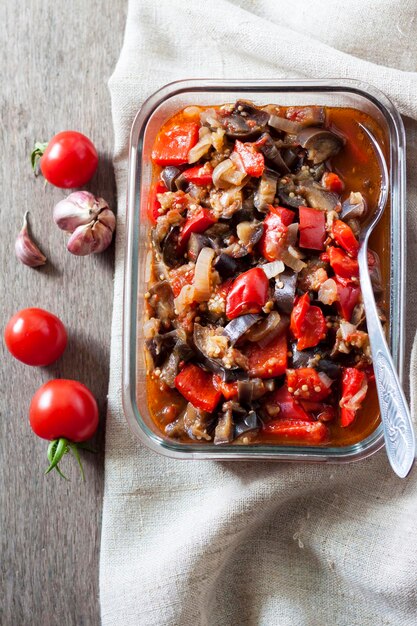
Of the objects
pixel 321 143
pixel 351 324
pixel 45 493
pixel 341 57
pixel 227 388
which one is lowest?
pixel 45 493

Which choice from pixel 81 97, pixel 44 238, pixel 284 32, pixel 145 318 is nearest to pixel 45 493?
pixel 145 318

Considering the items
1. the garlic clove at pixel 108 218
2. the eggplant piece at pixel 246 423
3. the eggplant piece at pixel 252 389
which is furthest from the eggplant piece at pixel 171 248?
the eggplant piece at pixel 246 423

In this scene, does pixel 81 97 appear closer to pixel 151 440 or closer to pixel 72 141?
pixel 72 141

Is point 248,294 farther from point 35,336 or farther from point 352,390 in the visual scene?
point 35,336

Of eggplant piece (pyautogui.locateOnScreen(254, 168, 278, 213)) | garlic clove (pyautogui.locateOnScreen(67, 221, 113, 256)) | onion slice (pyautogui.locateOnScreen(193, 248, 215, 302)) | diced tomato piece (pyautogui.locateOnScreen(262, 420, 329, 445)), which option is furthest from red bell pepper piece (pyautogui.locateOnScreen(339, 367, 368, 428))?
garlic clove (pyautogui.locateOnScreen(67, 221, 113, 256))

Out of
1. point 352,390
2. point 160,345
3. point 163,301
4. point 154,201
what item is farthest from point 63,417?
point 352,390

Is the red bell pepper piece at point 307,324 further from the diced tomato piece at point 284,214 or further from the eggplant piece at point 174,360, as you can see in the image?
the eggplant piece at point 174,360
